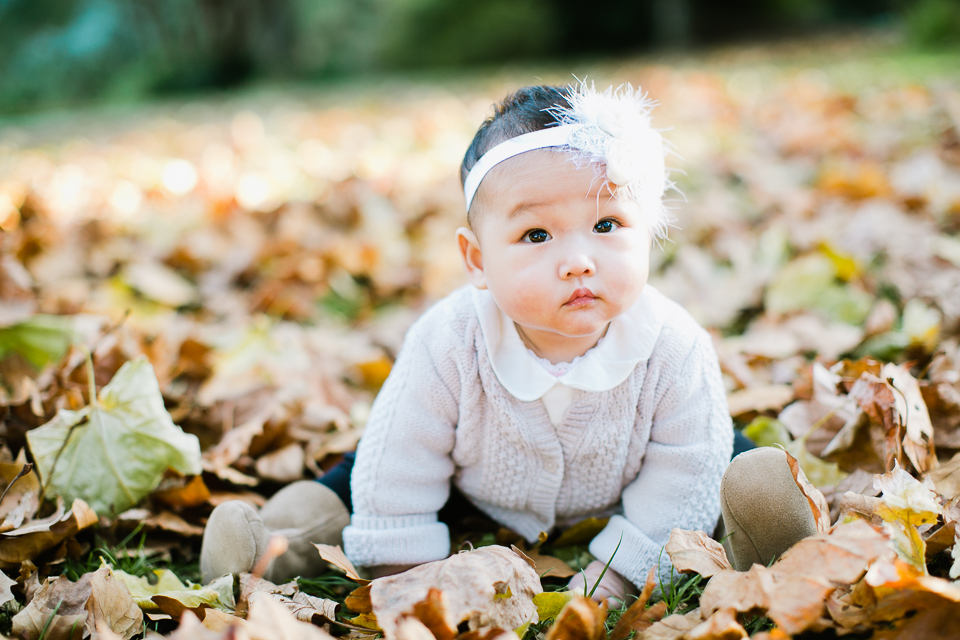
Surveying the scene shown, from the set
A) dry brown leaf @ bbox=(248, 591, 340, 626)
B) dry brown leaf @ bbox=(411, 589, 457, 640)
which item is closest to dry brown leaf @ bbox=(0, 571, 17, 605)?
dry brown leaf @ bbox=(248, 591, 340, 626)

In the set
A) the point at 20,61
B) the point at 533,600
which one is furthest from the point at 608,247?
the point at 20,61

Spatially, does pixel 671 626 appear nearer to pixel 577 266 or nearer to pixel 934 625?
pixel 934 625

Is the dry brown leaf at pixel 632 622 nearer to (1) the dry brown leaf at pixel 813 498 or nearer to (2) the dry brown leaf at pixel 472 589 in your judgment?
(2) the dry brown leaf at pixel 472 589

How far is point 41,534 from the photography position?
1.31m

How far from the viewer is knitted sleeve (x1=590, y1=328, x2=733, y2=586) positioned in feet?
4.25

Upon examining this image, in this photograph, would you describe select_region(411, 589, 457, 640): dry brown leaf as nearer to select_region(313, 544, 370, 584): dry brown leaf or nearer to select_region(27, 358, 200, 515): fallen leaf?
select_region(313, 544, 370, 584): dry brown leaf

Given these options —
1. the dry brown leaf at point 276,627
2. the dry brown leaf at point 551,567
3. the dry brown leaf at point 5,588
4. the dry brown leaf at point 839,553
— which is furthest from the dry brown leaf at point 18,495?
the dry brown leaf at point 839,553

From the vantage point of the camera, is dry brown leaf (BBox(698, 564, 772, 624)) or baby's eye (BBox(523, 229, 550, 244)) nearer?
dry brown leaf (BBox(698, 564, 772, 624))

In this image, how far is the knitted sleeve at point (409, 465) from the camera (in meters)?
1.33

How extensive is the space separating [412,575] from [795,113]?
4834 millimetres

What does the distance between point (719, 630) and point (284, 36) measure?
17920 millimetres

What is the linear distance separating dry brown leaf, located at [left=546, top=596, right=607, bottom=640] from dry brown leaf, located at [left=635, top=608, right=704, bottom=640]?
0.07 meters

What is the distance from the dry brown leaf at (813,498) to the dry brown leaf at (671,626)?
208 millimetres

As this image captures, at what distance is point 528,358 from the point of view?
1.31 metres
